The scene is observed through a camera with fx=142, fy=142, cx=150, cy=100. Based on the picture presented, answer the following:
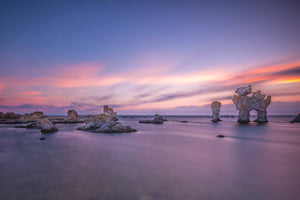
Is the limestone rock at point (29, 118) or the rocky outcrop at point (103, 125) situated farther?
the limestone rock at point (29, 118)

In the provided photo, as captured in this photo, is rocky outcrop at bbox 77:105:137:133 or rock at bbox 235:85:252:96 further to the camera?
rock at bbox 235:85:252:96

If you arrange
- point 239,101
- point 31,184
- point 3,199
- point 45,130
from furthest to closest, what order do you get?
point 239,101
point 45,130
point 31,184
point 3,199

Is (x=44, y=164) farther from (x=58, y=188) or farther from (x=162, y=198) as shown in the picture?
(x=162, y=198)

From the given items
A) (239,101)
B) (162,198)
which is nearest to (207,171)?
(162,198)

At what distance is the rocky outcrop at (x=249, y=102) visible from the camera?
50.8m

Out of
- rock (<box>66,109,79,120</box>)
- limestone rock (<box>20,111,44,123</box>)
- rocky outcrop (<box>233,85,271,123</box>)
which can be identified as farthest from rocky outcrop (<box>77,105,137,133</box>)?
rocky outcrop (<box>233,85,271,123</box>)

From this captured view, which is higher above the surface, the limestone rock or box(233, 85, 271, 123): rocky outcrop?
box(233, 85, 271, 123): rocky outcrop

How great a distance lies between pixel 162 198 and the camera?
527cm

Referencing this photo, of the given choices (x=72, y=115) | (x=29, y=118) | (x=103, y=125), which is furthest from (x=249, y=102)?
(x=29, y=118)

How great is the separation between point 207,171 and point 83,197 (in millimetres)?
6514

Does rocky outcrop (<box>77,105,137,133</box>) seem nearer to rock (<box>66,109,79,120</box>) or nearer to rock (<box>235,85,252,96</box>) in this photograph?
rock (<box>66,109,79,120</box>)

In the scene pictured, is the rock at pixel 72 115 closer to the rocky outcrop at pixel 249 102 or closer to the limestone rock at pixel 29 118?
the limestone rock at pixel 29 118

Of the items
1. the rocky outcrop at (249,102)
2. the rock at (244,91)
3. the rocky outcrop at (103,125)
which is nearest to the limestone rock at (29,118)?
the rocky outcrop at (103,125)

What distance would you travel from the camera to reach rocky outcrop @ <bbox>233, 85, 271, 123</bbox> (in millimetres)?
50819
